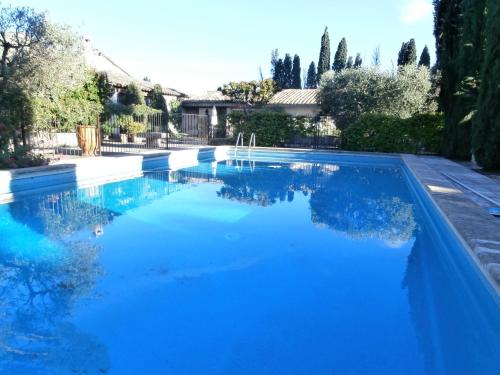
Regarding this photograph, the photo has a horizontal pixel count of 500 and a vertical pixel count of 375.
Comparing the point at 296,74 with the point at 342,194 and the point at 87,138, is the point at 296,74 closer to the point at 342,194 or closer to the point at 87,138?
the point at 87,138

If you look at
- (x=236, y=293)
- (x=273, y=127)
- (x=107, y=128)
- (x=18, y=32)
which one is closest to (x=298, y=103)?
(x=273, y=127)

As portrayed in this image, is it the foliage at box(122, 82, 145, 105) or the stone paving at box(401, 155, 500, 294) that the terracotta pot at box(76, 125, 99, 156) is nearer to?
the foliage at box(122, 82, 145, 105)

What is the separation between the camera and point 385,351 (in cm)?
266

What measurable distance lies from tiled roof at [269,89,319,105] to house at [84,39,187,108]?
23.7 feet

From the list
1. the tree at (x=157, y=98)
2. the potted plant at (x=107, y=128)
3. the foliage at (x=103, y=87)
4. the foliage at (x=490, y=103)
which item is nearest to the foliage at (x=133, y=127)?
the potted plant at (x=107, y=128)

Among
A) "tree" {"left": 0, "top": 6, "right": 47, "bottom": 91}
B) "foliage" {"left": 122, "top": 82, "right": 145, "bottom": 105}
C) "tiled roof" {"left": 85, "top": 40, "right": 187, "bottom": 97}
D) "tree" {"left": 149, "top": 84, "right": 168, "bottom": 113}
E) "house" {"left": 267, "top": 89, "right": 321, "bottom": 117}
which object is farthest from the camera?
"house" {"left": 267, "top": 89, "right": 321, "bottom": 117}

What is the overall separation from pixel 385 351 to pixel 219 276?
1856mm

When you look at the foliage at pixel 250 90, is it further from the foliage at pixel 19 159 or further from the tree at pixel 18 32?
the foliage at pixel 19 159

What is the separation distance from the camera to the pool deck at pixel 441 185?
3.56 meters

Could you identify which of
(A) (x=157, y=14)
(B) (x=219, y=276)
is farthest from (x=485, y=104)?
(A) (x=157, y=14)

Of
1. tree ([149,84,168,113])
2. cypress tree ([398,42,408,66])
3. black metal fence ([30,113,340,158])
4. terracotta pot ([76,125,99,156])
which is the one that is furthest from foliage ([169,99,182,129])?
cypress tree ([398,42,408,66])

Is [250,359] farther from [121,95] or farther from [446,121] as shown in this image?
[121,95]

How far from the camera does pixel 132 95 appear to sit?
19.9m

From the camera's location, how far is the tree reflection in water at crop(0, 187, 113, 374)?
2.49 metres
